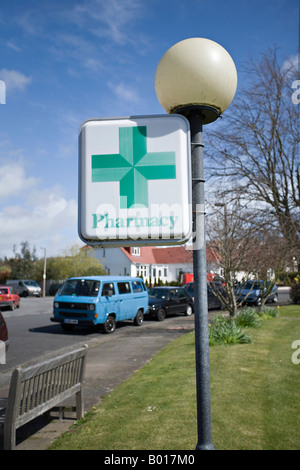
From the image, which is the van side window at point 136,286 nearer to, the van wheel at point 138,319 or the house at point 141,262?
the van wheel at point 138,319

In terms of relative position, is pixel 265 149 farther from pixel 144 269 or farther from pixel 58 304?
pixel 144 269

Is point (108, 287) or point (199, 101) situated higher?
point (199, 101)

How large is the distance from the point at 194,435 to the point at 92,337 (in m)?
10.3

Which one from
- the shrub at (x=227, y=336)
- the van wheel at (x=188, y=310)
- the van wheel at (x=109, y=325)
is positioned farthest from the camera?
the van wheel at (x=188, y=310)

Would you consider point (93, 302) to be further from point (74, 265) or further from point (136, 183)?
point (74, 265)

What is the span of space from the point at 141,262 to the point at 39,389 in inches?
2143

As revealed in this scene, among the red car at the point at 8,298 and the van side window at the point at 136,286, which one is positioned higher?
the van side window at the point at 136,286

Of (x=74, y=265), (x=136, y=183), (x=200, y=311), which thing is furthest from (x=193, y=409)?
(x=74, y=265)

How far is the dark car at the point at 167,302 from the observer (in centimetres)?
2016

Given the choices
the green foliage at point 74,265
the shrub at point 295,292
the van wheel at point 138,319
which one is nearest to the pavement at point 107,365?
the van wheel at point 138,319

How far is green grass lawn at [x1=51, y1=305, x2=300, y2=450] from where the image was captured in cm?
466

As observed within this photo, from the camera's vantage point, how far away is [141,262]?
5931 centimetres

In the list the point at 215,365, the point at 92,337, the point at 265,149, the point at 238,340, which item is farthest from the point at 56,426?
the point at 265,149

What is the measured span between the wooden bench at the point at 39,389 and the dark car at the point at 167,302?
14.0m
